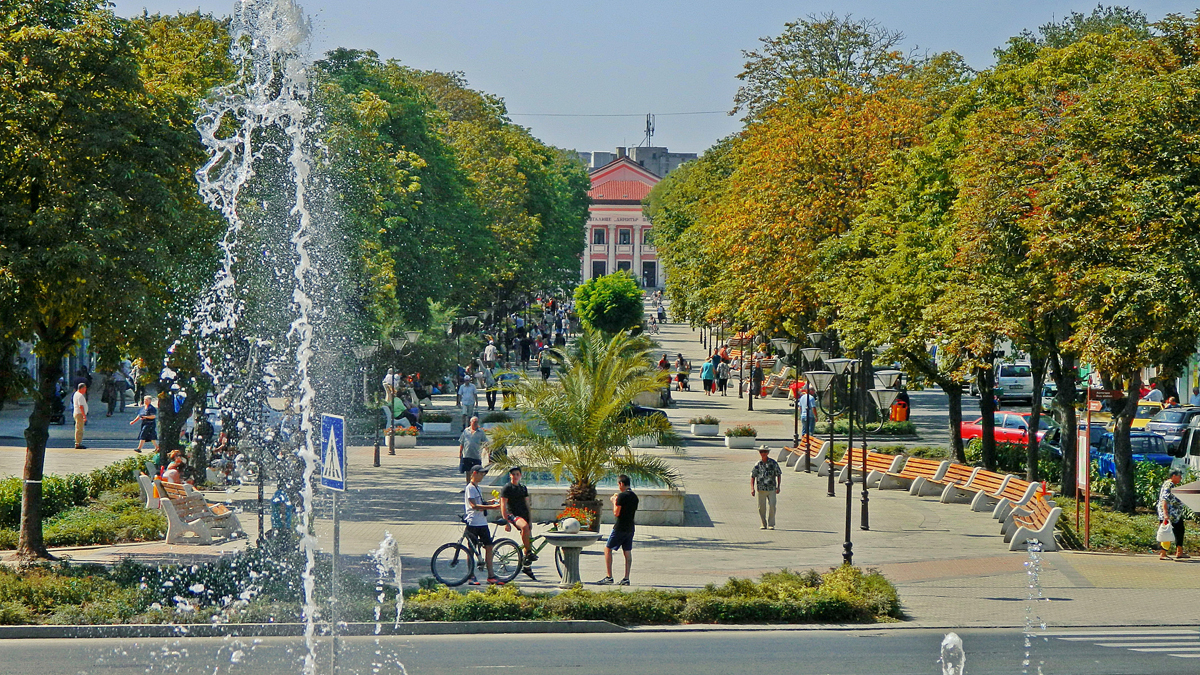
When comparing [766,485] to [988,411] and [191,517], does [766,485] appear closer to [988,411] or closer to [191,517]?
[191,517]

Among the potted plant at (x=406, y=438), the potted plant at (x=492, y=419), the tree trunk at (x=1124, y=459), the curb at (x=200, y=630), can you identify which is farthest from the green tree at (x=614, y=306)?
the curb at (x=200, y=630)

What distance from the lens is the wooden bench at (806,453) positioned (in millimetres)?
32094

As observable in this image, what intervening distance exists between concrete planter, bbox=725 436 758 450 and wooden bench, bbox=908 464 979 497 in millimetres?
8284

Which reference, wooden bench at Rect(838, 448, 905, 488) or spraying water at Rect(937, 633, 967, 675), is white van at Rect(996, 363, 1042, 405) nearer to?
wooden bench at Rect(838, 448, 905, 488)

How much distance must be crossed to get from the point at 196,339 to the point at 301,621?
312 inches

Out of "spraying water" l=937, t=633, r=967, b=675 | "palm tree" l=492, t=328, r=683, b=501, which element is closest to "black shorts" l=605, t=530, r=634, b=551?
"palm tree" l=492, t=328, r=683, b=501

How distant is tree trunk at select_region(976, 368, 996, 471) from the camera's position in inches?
1190

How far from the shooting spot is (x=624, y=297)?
5881 cm

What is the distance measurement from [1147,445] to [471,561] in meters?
22.8

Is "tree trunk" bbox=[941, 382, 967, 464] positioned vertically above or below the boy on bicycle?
above

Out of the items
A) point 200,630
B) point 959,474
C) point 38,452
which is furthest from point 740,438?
point 200,630

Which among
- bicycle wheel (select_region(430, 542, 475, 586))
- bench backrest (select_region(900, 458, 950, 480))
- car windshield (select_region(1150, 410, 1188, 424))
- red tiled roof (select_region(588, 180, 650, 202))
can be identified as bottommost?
bicycle wheel (select_region(430, 542, 475, 586))

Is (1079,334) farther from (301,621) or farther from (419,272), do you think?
(419,272)

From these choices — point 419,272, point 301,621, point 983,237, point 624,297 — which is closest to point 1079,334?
point 983,237
